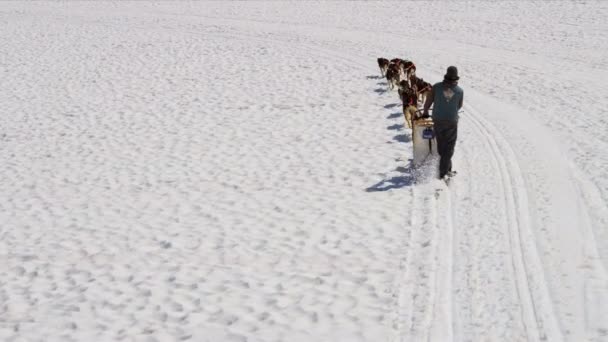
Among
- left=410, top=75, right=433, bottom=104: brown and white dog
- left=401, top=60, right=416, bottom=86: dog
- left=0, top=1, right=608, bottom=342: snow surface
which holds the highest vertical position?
left=401, top=60, right=416, bottom=86: dog

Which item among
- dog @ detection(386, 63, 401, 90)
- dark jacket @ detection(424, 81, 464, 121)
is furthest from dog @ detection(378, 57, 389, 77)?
dark jacket @ detection(424, 81, 464, 121)

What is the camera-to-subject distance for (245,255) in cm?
796

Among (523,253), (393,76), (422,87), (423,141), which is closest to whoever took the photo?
(523,253)

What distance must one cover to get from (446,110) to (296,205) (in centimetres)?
249

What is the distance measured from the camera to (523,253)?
24.5 feet

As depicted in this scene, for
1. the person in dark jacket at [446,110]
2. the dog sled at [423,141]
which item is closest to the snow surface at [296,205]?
the dog sled at [423,141]

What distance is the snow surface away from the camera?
6.50 m

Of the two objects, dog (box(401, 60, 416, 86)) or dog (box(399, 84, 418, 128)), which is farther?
dog (box(401, 60, 416, 86))

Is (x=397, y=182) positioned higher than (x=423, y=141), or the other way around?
(x=423, y=141)

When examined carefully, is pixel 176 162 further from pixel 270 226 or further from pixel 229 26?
pixel 229 26

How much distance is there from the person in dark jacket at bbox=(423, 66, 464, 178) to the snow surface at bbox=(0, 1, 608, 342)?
20.7 inches

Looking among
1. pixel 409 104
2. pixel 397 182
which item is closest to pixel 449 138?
pixel 397 182

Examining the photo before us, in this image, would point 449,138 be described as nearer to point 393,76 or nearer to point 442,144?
point 442,144

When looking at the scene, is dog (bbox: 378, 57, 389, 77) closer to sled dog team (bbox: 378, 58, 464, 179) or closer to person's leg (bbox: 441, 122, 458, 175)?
sled dog team (bbox: 378, 58, 464, 179)
